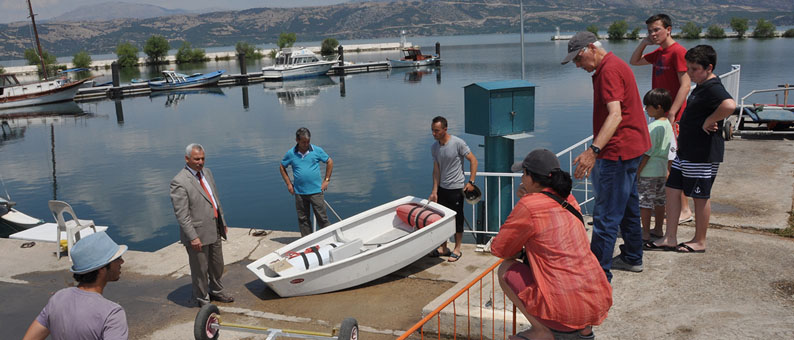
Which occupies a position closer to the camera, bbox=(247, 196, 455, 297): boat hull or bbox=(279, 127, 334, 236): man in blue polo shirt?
bbox=(247, 196, 455, 297): boat hull

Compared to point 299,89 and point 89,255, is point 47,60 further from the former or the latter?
point 89,255

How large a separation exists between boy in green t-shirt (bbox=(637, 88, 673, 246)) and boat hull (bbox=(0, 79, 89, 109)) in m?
48.8

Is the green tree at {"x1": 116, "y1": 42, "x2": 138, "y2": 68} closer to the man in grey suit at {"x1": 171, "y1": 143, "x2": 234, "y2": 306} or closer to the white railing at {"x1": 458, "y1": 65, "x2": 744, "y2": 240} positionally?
the white railing at {"x1": 458, "y1": 65, "x2": 744, "y2": 240}

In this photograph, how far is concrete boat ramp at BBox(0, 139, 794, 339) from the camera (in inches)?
172

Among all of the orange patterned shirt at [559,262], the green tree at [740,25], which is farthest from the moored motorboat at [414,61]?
the green tree at [740,25]

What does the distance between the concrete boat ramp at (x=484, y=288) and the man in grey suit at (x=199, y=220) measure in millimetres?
391

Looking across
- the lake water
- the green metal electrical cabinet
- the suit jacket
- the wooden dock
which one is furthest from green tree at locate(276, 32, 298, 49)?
the suit jacket

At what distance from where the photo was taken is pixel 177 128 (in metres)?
31.4

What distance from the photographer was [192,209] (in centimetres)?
622

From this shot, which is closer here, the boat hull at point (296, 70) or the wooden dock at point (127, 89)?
the wooden dock at point (127, 89)

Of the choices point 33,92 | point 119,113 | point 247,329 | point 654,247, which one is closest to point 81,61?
point 33,92

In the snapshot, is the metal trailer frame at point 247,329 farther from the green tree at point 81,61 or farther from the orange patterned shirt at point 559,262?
the green tree at point 81,61

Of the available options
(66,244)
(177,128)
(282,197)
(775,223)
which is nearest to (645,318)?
(775,223)

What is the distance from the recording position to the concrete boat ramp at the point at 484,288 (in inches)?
172
